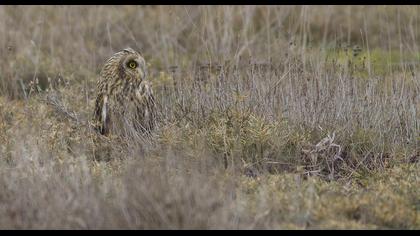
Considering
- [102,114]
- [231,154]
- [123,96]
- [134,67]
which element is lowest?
[231,154]

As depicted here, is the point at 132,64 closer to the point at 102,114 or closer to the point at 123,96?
the point at 123,96

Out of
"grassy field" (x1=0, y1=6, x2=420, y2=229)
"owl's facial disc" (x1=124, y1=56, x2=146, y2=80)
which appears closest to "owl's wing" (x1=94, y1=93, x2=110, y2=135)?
"grassy field" (x1=0, y1=6, x2=420, y2=229)

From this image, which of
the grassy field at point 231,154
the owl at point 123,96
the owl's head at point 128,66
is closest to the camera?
the grassy field at point 231,154

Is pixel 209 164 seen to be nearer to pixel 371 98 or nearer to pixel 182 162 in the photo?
pixel 182 162

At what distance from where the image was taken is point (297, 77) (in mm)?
7434

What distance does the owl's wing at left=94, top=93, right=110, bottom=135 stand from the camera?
7.32 metres

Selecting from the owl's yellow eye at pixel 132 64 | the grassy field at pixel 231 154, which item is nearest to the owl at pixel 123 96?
the owl's yellow eye at pixel 132 64

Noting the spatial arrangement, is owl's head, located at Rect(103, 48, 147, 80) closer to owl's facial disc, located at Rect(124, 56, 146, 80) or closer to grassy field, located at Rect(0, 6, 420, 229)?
owl's facial disc, located at Rect(124, 56, 146, 80)

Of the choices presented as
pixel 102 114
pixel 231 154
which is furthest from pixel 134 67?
pixel 231 154

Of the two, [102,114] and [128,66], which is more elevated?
[128,66]

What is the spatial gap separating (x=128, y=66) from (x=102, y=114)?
51 cm

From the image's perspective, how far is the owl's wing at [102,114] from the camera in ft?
24.0

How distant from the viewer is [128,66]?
7449mm

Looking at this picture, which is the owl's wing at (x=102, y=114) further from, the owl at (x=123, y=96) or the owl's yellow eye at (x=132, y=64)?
the owl's yellow eye at (x=132, y=64)
